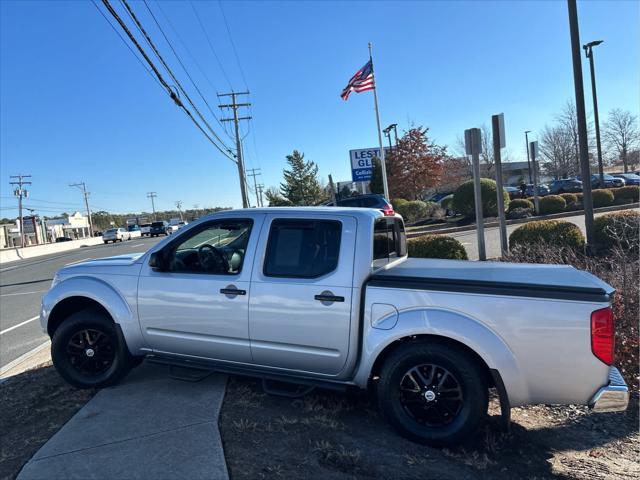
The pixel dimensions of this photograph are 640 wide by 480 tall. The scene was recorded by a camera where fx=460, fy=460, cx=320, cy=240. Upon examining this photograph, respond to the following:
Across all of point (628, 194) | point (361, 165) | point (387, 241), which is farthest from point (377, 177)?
point (387, 241)

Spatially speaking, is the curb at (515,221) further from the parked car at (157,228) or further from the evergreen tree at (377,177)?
the parked car at (157,228)

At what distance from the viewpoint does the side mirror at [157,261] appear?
4.14 meters

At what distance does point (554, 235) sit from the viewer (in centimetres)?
855

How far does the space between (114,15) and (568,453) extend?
9524 mm

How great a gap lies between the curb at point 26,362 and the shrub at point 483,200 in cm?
1792

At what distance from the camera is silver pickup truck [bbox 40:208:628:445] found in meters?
3.01

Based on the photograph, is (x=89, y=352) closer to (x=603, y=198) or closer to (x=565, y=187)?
(x=603, y=198)

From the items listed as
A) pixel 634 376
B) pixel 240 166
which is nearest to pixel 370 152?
pixel 634 376

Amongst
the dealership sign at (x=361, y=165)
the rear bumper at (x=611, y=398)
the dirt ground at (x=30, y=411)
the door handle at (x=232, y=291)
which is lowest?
the dirt ground at (x=30, y=411)

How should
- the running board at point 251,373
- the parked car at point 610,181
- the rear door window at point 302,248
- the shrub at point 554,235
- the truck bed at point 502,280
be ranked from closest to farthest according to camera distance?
the truck bed at point 502,280
the running board at point 251,373
the rear door window at point 302,248
the shrub at point 554,235
the parked car at point 610,181

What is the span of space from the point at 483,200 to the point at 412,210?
4958mm


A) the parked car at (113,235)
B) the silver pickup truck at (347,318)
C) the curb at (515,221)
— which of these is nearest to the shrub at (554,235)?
the silver pickup truck at (347,318)

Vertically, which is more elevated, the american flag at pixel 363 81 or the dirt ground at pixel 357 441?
the american flag at pixel 363 81

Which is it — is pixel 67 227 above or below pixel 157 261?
above
